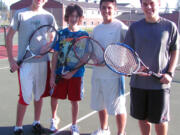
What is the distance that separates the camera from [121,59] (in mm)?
2695

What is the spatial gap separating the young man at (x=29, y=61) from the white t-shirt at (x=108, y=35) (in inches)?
28.0

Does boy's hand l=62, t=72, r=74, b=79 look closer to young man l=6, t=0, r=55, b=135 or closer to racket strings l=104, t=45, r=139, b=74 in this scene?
young man l=6, t=0, r=55, b=135

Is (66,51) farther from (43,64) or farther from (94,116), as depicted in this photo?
(94,116)

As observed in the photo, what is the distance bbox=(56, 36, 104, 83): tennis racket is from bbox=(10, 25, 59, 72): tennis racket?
0.59 ft

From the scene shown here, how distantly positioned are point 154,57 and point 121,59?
0.35 metres

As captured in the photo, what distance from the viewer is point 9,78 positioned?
21.5 feet

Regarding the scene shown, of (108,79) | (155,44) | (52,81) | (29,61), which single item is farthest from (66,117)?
(155,44)

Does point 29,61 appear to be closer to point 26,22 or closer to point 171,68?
point 26,22

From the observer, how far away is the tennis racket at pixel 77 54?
9.87ft

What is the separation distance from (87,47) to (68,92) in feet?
2.14

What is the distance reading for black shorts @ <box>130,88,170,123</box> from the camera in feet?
8.42

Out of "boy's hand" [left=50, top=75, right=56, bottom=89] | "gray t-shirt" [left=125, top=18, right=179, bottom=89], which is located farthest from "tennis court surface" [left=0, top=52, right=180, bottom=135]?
"gray t-shirt" [left=125, top=18, right=179, bottom=89]

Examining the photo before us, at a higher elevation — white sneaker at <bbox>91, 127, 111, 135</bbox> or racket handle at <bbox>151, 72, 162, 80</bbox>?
racket handle at <bbox>151, 72, 162, 80</bbox>

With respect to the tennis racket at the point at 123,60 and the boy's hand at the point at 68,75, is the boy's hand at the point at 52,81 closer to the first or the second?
the boy's hand at the point at 68,75
